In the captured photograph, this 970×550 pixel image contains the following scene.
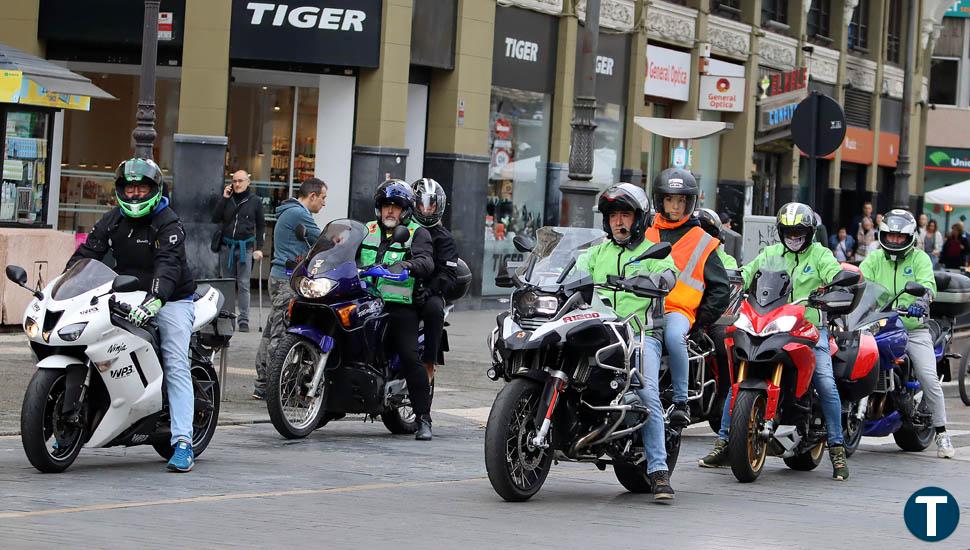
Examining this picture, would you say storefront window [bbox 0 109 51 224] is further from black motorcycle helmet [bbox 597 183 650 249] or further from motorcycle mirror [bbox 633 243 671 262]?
motorcycle mirror [bbox 633 243 671 262]

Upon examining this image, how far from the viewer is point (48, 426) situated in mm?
8844

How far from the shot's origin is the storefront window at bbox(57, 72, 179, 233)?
21.7 meters

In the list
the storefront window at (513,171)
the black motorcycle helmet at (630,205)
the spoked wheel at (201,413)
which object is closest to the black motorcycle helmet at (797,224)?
the black motorcycle helmet at (630,205)

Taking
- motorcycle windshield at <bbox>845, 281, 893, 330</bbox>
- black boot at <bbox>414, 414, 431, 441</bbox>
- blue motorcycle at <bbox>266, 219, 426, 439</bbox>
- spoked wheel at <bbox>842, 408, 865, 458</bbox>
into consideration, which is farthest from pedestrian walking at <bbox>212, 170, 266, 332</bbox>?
spoked wheel at <bbox>842, 408, 865, 458</bbox>

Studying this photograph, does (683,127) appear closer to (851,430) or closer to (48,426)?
(851,430)

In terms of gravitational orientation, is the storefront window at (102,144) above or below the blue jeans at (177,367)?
above

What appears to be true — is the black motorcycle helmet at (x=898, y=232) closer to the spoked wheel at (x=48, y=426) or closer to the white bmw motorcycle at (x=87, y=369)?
the white bmw motorcycle at (x=87, y=369)

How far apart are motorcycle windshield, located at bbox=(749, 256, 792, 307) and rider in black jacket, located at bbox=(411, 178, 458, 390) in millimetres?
2175

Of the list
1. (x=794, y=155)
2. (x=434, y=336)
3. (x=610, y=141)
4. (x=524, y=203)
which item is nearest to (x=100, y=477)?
(x=434, y=336)

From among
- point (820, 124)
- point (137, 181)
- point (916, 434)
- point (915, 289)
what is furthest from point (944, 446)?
point (137, 181)

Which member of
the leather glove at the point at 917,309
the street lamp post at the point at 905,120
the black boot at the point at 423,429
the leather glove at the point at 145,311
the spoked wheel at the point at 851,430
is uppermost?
the street lamp post at the point at 905,120

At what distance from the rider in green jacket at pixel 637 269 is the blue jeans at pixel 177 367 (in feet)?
7.42

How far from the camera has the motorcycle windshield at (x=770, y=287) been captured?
10.5 metres

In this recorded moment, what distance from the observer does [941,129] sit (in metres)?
52.6
